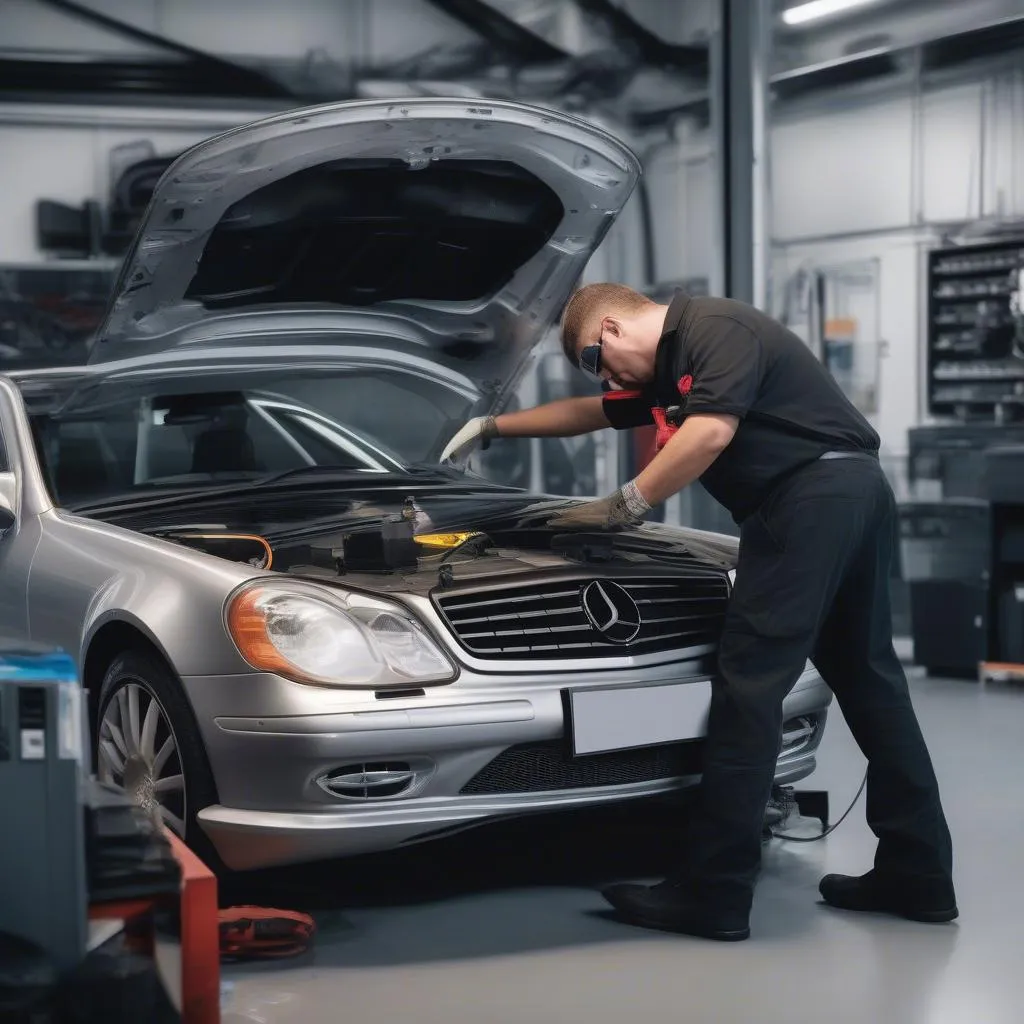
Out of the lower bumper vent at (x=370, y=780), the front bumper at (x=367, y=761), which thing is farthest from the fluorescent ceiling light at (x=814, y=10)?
the lower bumper vent at (x=370, y=780)

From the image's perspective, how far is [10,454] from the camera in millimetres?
3320

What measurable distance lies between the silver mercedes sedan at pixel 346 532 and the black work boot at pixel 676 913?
0.20 m

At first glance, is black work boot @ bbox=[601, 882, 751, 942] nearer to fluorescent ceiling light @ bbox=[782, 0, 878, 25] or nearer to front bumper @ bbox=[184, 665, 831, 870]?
front bumper @ bbox=[184, 665, 831, 870]

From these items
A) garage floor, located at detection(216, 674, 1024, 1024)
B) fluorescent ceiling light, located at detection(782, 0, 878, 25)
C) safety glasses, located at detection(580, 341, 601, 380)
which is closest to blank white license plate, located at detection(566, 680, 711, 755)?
garage floor, located at detection(216, 674, 1024, 1024)

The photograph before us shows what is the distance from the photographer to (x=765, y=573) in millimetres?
2635

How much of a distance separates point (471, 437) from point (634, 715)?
1.07 m

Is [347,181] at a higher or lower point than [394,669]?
higher

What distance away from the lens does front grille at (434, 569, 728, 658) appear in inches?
102

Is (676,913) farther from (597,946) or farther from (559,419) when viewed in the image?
(559,419)

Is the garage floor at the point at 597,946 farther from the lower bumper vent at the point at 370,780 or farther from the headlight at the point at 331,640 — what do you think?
the headlight at the point at 331,640

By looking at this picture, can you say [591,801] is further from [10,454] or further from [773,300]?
[773,300]

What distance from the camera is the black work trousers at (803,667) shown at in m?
2.58

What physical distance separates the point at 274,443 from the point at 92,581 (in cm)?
87

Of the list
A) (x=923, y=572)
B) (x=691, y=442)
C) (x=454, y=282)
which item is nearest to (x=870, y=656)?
(x=691, y=442)
